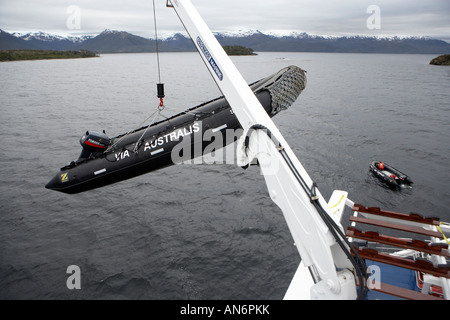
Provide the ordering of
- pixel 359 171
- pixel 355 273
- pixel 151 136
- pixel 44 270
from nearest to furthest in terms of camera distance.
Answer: pixel 355 273
pixel 151 136
pixel 44 270
pixel 359 171

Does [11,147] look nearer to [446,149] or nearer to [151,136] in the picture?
[151,136]

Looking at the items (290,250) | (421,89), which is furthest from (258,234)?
(421,89)

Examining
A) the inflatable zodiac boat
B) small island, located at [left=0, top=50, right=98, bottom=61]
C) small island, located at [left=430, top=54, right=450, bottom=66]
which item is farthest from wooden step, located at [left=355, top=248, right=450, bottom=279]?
small island, located at [left=0, top=50, right=98, bottom=61]

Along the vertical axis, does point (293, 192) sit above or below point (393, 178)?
above

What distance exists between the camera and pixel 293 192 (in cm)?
388

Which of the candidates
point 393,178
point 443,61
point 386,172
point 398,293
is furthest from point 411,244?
point 443,61

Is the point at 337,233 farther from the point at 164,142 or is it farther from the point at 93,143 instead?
the point at 93,143

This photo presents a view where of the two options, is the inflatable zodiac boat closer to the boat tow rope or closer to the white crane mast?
the white crane mast

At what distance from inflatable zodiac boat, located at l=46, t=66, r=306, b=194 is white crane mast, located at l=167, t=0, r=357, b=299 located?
2570mm

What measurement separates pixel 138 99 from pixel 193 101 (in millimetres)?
7076

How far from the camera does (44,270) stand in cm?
928

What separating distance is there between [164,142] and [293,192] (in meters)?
4.45

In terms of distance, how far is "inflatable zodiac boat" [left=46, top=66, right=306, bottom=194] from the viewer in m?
7.45
